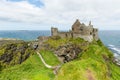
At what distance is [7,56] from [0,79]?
234 feet

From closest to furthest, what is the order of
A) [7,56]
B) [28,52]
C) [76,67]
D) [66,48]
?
1. [76,67]
2. [66,48]
3. [28,52]
4. [7,56]

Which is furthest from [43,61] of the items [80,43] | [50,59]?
[80,43]

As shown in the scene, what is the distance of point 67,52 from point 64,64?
33510mm

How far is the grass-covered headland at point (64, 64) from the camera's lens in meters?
96.7

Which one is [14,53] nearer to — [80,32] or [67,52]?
[67,52]

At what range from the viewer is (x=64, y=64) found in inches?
4385

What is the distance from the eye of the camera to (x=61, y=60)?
138750 millimetres

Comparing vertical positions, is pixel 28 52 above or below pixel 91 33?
below

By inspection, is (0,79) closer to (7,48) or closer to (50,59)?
(50,59)

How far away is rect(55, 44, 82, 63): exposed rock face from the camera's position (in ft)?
464

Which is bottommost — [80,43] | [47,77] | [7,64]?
[7,64]

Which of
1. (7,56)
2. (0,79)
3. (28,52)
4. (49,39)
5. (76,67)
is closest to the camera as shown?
(76,67)

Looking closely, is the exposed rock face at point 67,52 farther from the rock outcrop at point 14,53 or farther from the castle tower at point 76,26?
the rock outcrop at point 14,53

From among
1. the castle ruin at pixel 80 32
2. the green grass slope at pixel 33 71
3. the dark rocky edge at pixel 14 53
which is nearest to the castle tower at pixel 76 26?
the castle ruin at pixel 80 32
